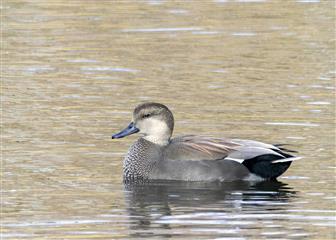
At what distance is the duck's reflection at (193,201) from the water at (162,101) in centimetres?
2

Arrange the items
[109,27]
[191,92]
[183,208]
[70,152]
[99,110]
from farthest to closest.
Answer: [109,27], [191,92], [99,110], [70,152], [183,208]

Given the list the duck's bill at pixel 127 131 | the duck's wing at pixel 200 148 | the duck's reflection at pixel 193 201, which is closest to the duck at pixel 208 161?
the duck's wing at pixel 200 148

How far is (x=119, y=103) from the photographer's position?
16.4 metres

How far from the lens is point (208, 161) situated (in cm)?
1304

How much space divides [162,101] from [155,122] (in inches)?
122

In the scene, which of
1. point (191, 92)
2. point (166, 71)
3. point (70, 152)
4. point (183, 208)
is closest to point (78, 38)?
point (166, 71)

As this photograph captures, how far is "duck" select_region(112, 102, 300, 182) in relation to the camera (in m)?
12.9

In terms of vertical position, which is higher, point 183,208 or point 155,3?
point 155,3

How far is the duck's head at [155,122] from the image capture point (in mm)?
13430

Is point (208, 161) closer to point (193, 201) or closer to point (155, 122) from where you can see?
point (155, 122)

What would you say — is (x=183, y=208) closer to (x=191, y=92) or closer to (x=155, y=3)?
(x=191, y=92)

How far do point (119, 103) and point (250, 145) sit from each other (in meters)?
3.67

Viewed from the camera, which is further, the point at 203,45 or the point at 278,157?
the point at 203,45

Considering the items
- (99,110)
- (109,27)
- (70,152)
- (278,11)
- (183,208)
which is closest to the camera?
(183,208)
